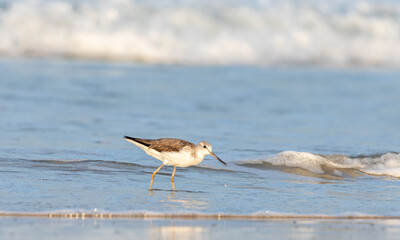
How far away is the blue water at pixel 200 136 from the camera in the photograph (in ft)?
22.7

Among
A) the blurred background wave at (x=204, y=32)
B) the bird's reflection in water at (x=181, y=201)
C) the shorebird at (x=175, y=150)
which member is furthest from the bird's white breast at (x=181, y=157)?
the blurred background wave at (x=204, y=32)

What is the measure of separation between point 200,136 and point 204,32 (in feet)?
37.0

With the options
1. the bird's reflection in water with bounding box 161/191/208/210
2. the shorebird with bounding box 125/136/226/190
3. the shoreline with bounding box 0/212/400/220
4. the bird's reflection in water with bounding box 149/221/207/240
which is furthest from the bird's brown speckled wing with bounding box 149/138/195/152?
the bird's reflection in water with bounding box 149/221/207/240

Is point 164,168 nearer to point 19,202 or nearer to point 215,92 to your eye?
point 19,202

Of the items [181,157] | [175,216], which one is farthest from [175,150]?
[175,216]

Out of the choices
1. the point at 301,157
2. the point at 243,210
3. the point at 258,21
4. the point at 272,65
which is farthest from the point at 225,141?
the point at 258,21

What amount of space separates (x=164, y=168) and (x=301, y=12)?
15915 millimetres

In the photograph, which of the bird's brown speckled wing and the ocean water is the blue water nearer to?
the ocean water

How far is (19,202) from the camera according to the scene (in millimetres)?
6441

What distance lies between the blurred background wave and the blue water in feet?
4.87

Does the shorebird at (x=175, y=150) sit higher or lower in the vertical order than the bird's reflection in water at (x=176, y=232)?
higher

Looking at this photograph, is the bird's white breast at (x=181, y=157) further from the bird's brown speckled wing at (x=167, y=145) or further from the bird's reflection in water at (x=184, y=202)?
the bird's reflection in water at (x=184, y=202)

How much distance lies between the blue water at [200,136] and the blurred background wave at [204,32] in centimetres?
148

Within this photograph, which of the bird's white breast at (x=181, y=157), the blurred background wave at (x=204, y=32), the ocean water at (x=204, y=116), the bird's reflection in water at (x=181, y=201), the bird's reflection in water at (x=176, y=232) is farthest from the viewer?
the blurred background wave at (x=204, y=32)
